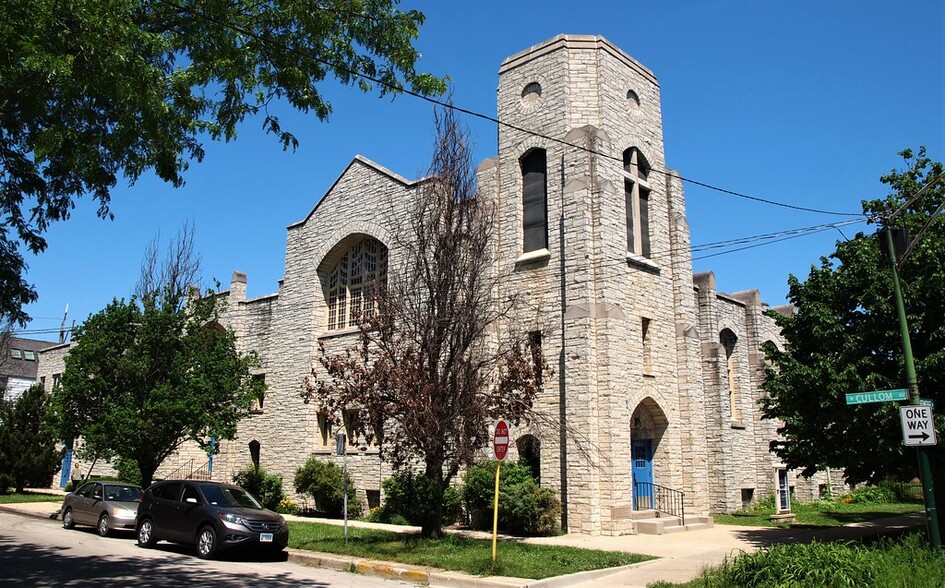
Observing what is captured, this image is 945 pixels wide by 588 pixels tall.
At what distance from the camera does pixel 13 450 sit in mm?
32438

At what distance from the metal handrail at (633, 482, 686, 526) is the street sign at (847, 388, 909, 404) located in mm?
9082

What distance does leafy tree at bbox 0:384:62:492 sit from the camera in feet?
106

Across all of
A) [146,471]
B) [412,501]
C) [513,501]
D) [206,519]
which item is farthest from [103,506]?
[513,501]

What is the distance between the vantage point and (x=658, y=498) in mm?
21562

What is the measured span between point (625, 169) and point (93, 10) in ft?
56.7

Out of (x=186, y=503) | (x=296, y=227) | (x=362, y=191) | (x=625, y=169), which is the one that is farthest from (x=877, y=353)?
(x=296, y=227)

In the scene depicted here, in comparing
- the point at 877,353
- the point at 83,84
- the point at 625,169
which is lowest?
the point at 877,353

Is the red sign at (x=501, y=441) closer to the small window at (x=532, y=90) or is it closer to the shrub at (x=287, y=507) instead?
the small window at (x=532, y=90)

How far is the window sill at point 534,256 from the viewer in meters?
21.4

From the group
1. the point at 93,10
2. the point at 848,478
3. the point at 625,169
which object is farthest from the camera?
the point at 625,169

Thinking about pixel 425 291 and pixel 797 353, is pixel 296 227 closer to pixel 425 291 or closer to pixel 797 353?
pixel 425 291

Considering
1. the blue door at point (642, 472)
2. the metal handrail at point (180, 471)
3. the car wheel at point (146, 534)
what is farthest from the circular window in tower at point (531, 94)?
the metal handrail at point (180, 471)

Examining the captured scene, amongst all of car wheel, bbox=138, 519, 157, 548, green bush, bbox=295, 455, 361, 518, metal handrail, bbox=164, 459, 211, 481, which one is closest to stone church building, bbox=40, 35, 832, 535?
green bush, bbox=295, 455, 361, 518

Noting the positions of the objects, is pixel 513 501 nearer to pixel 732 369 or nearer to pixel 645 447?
pixel 645 447
